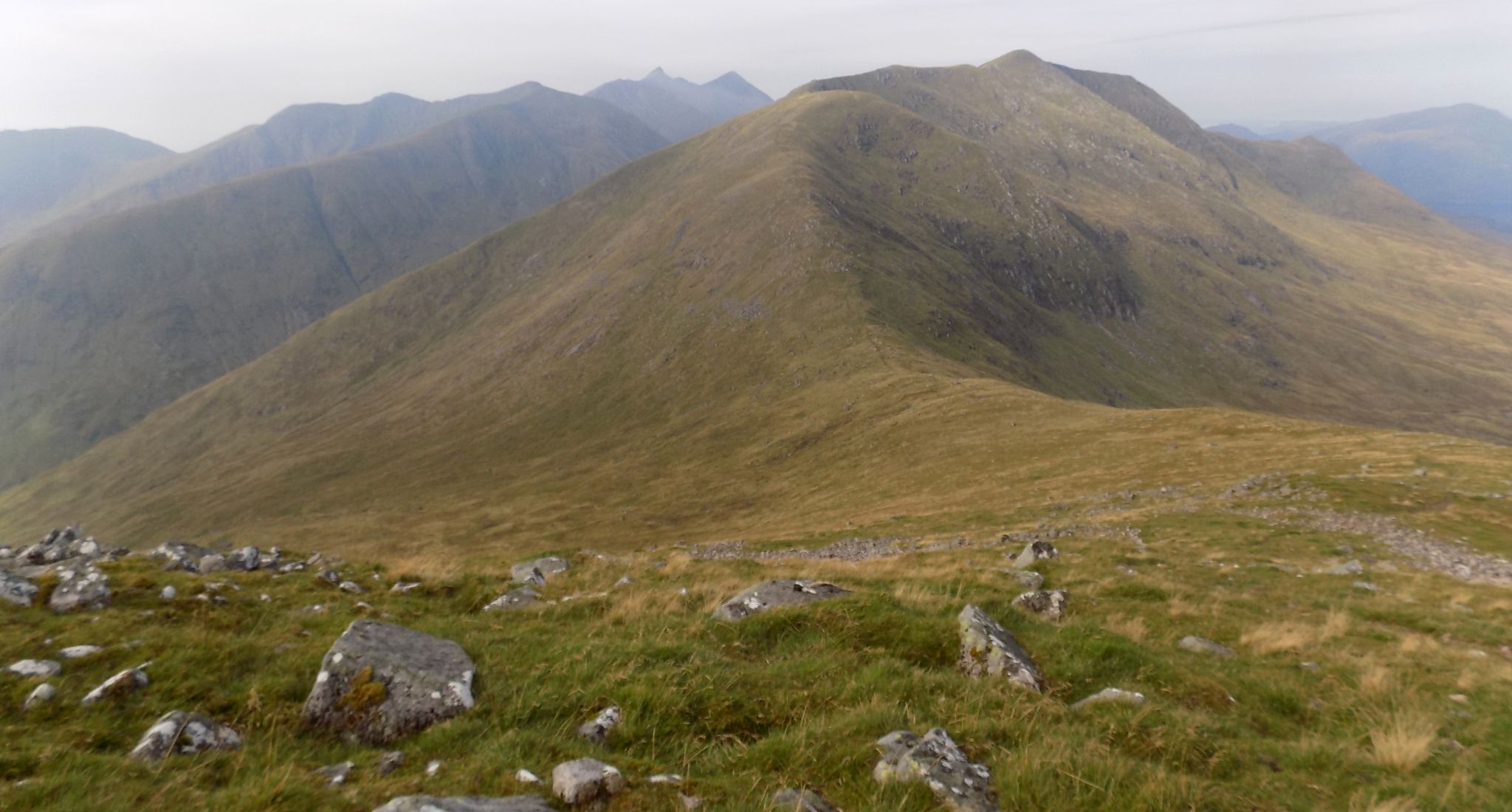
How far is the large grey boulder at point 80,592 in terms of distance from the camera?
10688 millimetres

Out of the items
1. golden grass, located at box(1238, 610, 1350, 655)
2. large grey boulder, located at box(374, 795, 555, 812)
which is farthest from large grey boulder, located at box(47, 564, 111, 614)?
golden grass, located at box(1238, 610, 1350, 655)

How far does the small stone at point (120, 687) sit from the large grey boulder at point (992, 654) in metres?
11.2

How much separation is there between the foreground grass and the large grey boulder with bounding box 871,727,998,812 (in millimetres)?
181

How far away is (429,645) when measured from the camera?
9.45m

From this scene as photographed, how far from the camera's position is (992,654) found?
10.1 m

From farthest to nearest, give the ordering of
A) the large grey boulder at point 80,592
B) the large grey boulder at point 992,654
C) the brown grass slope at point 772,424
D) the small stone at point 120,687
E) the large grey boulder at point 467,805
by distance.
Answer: the brown grass slope at point 772,424, the large grey boulder at point 80,592, the large grey boulder at point 992,654, the small stone at point 120,687, the large grey boulder at point 467,805

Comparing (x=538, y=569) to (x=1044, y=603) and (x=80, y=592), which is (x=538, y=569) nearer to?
(x=80, y=592)

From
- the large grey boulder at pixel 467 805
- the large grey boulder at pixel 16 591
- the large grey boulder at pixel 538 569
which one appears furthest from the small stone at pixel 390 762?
the large grey boulder at pixel 538 569

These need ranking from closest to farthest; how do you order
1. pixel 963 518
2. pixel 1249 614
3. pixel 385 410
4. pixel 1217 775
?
pixel 1217 775, pixel 1249 614, pixel 963 518, pixel 385 410

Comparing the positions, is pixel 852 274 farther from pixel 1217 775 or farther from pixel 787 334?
pixel 1217 775

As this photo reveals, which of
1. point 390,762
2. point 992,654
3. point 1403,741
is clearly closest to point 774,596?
point 992,654

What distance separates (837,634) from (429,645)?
20.6 feet

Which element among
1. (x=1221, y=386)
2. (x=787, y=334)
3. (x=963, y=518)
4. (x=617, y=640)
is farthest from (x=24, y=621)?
(x=1221, y=386)

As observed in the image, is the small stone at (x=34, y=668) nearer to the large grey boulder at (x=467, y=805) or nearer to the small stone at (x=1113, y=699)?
the large grey boulder at (x=467, y=805)
